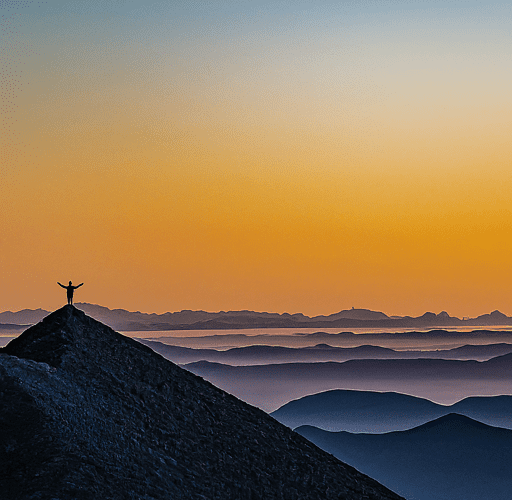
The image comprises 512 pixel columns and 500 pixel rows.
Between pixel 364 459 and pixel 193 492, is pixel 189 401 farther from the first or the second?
pixel 364 459

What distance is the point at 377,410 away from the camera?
179m

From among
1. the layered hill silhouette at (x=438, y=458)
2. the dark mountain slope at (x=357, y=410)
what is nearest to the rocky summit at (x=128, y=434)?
the layered hill silhouette at (x=438, y=458)

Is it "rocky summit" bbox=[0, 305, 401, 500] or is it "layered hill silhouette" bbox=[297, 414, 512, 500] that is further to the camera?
"layered hill silhouette" bbox=[297, 414, 512, 500]

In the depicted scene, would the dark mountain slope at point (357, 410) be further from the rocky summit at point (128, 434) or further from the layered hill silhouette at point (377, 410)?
the rocky summit at point (128, 434)

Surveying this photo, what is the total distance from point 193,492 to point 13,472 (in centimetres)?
486

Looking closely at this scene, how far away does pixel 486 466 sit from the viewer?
114m

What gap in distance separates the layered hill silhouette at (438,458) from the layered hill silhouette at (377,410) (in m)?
38.2

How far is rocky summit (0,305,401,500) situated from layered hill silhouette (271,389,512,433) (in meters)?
140

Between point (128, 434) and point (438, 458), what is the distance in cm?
10365

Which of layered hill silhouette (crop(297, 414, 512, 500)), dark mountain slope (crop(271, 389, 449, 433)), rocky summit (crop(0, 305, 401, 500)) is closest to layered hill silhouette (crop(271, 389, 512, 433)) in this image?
dark mountain slope (crop(271, 389, 449, 433))

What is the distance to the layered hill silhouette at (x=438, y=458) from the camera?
11312 centimetres

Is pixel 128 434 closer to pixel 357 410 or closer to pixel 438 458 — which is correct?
pixel 438 458

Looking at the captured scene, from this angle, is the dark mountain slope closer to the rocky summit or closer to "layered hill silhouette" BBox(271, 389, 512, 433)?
"layered hill silhouette" BBox(271, 389, 512, 433)

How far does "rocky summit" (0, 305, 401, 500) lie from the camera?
62.5 ft
